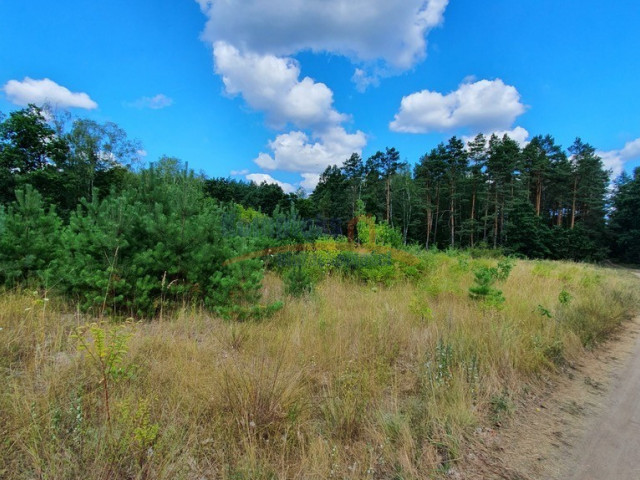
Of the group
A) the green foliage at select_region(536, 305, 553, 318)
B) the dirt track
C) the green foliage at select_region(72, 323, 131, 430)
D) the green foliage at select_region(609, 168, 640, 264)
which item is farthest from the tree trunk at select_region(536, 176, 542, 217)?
the green foliage at select_region(72, 323, 131, 430)

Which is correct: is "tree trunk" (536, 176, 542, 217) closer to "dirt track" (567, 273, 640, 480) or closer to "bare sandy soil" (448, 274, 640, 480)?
"bare sandy soil" (448, 274, 640, 480)

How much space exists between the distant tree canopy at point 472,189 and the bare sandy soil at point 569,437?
2542cm

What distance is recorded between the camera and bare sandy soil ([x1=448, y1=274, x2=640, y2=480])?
6.62 feet

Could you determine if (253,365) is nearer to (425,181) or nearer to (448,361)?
(448,361)

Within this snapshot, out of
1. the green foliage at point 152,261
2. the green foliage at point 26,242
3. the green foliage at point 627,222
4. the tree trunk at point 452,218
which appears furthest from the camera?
the tree trunk at point 452,218

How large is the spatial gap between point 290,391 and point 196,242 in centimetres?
295

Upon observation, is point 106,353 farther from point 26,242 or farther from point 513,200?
point 513,200

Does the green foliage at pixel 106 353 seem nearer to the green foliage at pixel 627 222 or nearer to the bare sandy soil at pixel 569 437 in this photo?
the bare sandy soil at pixel 569 437

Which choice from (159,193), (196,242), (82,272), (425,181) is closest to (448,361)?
(196,242)

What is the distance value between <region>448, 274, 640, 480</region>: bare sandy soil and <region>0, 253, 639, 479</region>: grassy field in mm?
156

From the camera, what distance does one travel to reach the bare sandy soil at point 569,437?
2.02 meters

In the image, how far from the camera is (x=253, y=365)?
2621 mm

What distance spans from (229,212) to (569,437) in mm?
9359

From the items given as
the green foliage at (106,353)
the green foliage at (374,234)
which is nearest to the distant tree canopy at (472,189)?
the green foliage at (374,234)
